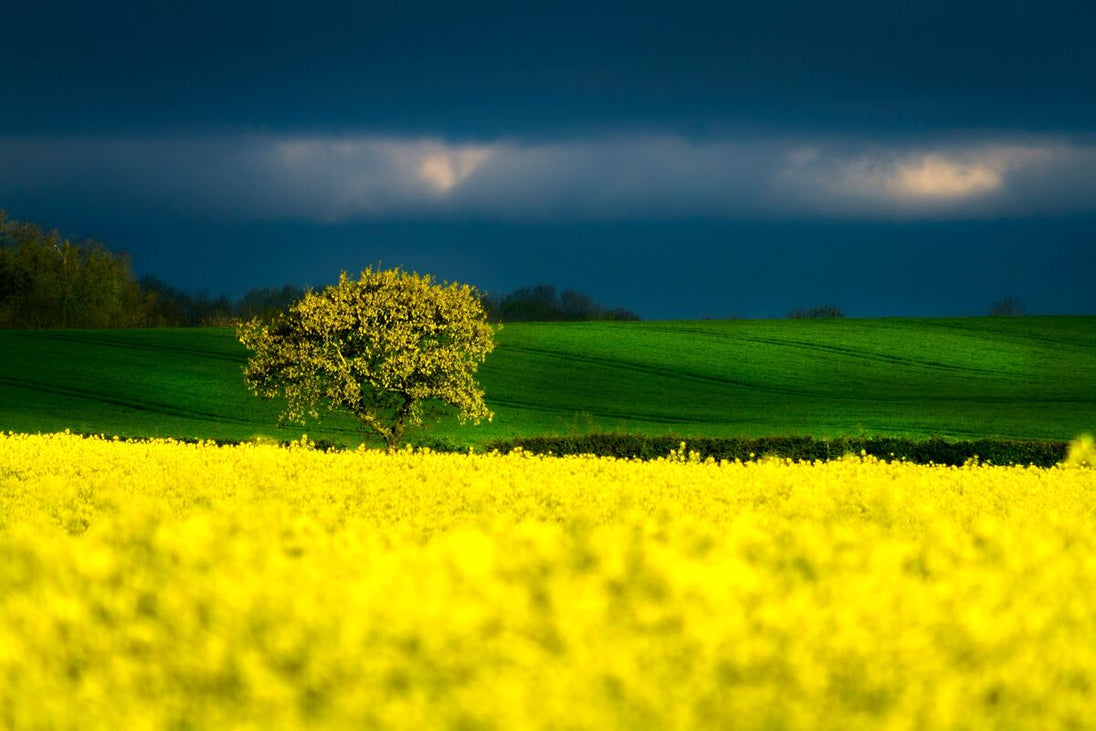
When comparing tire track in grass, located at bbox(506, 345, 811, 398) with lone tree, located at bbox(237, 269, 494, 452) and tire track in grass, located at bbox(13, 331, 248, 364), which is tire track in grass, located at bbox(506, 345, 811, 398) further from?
lone tree, located at bbox(237, 269, 494, 452)

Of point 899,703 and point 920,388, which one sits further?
point 920,388

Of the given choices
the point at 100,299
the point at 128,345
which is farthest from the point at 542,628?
the point at 100,299

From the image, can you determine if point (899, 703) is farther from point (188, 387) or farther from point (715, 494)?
point (188, 387)

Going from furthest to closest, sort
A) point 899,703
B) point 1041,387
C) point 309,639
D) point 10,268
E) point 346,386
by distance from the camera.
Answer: point 10,268, point 1041,387, point 346,386, point 309,639, point 899,703

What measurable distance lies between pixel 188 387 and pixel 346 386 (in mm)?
23651

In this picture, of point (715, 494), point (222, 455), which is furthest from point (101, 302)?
point (715, 494)

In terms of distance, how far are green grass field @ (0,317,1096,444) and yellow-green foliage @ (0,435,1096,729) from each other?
25.4m

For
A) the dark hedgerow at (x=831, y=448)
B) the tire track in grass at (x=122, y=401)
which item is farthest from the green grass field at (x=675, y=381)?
the dark hedgerow at (x=831, y=448)

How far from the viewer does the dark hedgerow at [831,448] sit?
22.5m

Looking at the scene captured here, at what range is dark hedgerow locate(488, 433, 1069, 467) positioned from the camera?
22500 millimetres

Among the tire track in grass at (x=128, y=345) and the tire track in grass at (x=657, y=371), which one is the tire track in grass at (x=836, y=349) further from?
the tire track in grass at (x=128, y=345)

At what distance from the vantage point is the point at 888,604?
5035 millimetres

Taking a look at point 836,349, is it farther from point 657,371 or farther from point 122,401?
point 122,401

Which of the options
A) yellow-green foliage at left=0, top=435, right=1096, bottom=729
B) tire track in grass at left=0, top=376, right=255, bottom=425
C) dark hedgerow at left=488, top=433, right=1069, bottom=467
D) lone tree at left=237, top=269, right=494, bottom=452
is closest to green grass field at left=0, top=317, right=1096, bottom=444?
tire track in grass at left=0, top=376, right=255, bottom=425
